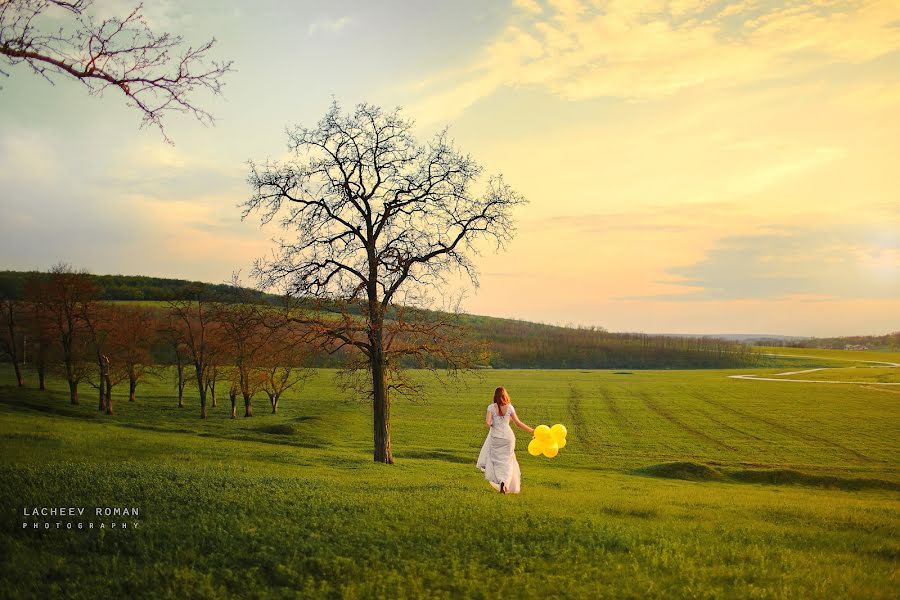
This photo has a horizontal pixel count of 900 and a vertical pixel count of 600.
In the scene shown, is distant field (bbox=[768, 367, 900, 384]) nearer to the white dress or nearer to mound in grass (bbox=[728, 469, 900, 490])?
mound in grass (bbox=[728, 469, 900, 490])

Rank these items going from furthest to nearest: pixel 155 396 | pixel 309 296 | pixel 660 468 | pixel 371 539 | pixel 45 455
→ pixel 155 396 < pixel 660 468 < pixel 309 296 < pixel 45 455 < pixel 371 539

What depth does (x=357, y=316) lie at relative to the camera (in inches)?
1142

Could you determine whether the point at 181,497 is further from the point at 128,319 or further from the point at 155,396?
the point at 155,396

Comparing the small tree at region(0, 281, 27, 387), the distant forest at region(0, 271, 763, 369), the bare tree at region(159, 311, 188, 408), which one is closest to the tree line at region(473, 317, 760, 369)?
the distant forest at region(0, 271, 763, 369)

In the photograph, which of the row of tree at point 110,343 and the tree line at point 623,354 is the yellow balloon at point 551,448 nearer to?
the row of tree at point 110,343

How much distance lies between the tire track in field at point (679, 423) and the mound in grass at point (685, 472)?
57.7ft

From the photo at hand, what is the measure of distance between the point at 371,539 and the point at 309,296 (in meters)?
18.5

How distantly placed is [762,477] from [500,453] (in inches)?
1076

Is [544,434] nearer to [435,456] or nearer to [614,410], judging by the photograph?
[435,456]

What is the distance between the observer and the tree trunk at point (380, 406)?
95.6 feet

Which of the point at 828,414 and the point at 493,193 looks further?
the point at 828,414

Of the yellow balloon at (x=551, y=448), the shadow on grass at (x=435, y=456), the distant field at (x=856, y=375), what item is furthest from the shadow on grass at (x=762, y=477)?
the distant field at (x=856, y=375)

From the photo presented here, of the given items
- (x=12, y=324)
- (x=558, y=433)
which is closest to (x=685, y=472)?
(x=558, y=433)

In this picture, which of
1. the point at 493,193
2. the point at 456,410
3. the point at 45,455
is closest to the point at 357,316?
the point at 493,193
